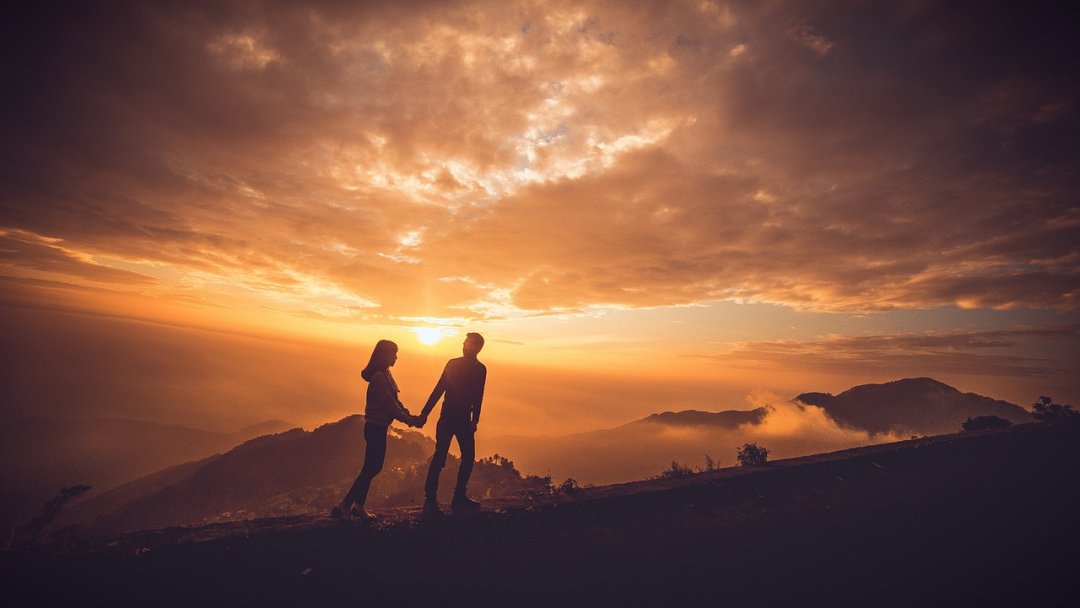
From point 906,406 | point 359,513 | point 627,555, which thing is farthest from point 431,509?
point 906,406

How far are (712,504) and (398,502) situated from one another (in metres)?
25.6

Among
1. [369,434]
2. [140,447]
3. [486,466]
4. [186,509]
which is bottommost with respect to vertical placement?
[140,447]

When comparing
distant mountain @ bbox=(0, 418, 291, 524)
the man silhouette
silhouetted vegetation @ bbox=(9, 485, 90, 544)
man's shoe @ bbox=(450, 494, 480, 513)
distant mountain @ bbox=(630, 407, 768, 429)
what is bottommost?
distant mountain @ bbox=(0, 418, 291, 524)

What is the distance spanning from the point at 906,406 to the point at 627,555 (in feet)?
759

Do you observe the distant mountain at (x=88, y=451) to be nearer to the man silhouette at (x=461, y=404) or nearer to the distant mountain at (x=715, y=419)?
the man silhouette at (x=461, y=404)

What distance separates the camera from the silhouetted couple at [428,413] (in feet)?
18.2

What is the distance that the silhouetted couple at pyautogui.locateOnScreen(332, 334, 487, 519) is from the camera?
219 inches

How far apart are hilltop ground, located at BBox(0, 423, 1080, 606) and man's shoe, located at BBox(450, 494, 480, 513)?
0.29 metres

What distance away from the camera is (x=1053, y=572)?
4.21 meters

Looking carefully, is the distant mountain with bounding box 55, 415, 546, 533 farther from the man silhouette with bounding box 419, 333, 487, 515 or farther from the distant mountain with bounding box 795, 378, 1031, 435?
Answer: the distant mountain with bounding box 795, 378, 1031, 435

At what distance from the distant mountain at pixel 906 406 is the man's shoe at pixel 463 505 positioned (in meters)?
201

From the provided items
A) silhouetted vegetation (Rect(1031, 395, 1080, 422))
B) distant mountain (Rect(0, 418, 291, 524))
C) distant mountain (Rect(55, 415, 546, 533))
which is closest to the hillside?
distant mountain (Rect(55, 415, 546, 533))

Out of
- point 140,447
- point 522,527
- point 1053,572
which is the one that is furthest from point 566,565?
point 140,447

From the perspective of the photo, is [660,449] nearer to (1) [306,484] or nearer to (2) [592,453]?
(2) [592,453]
